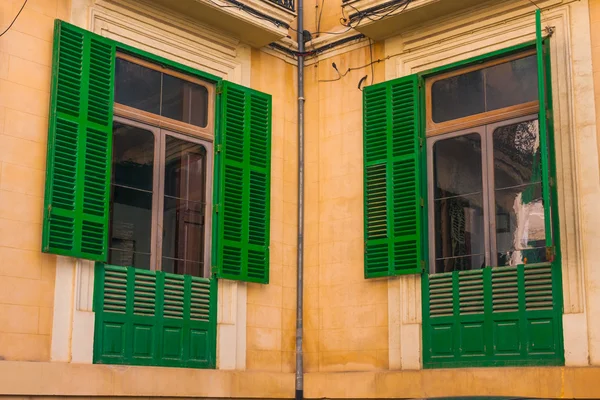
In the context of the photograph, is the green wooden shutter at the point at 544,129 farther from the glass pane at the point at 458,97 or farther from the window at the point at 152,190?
the window at the point at 152,190

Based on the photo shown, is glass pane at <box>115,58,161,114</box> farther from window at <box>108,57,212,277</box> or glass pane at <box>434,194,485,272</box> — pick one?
glass pane at <box>434,194,485,272</box>

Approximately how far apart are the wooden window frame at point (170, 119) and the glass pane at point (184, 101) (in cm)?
4

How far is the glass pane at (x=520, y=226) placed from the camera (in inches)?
363

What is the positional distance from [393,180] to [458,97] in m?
1.13

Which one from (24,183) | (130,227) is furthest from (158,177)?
(24,183)

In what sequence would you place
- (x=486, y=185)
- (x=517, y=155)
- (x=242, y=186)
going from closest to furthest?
(x=517, y=155), (x=486, y=185), (x=242, y=186)

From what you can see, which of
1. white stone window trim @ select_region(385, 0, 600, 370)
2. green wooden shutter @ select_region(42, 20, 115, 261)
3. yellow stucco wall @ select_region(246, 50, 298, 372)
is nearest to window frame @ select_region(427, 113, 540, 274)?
white stone window trim @ select_region(385, 0, 600, 370)

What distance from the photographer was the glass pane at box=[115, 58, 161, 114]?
31.9 ft

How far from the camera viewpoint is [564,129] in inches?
362

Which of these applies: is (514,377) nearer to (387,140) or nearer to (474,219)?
(474,219)

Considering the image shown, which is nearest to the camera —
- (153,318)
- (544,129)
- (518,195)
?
(544,129)

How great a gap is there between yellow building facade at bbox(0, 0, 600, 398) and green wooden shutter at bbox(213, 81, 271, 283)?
0.57ft

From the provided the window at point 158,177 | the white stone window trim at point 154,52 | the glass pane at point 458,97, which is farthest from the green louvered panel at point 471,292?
the window at point 158,177

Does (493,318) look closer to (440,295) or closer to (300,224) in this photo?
(440,295)
